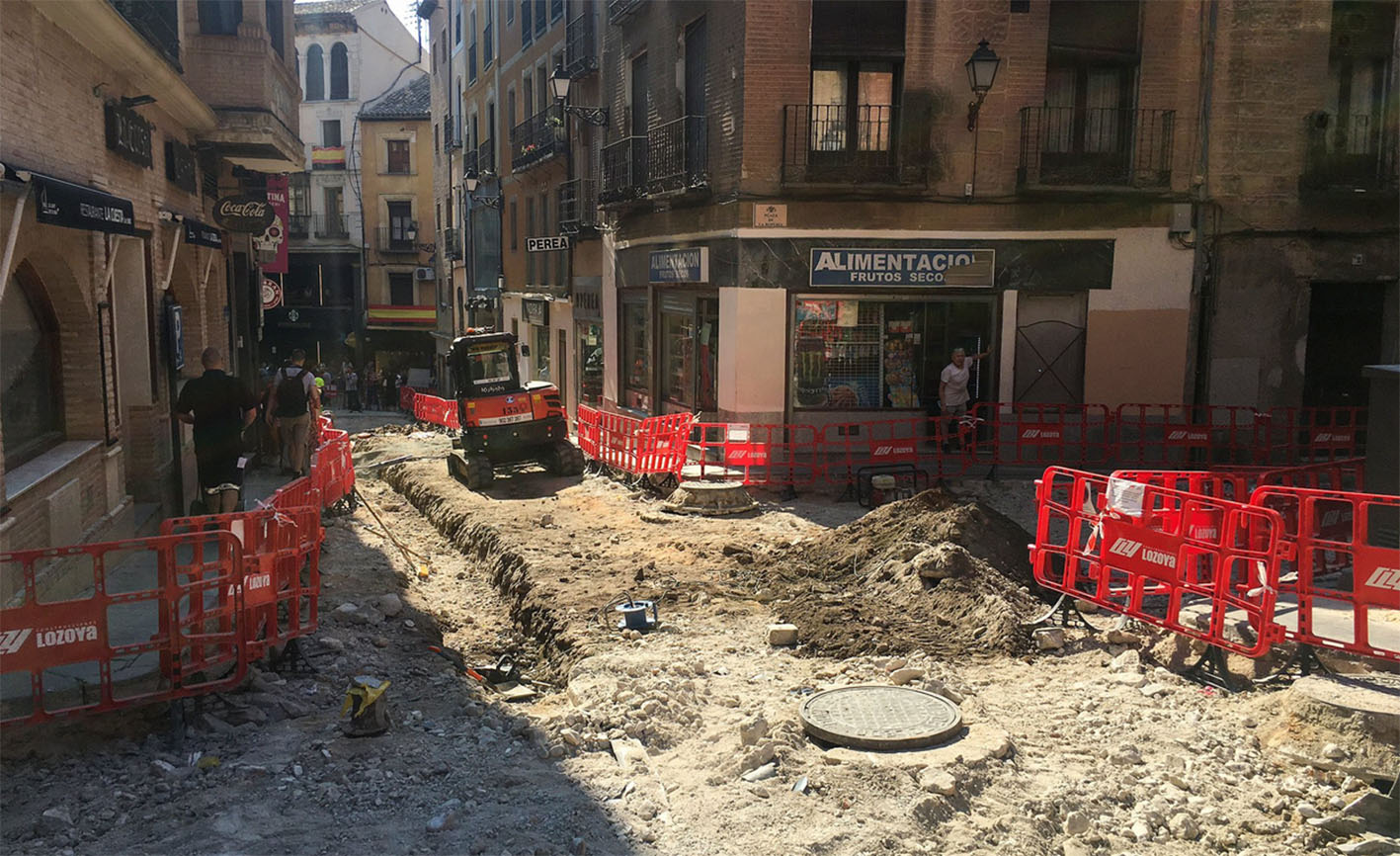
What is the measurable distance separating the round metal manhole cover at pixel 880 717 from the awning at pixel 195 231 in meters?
11.0

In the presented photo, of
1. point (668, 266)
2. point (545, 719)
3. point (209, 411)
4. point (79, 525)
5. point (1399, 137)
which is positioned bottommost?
point (545, 719)

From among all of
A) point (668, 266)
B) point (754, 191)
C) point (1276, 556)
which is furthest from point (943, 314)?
point (1276, 556)

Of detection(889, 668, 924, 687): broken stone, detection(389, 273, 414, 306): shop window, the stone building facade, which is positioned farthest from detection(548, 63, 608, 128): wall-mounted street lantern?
detection(389, 273, 414, 306): shop window

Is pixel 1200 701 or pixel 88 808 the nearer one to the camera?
pixel 88 808

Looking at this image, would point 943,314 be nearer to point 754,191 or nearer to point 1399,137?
point 754,191

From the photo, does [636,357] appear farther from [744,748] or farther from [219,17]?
[744,748]

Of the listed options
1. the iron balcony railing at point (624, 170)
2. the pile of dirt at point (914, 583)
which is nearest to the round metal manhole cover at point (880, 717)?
the pile of dirt at point (914, 583)

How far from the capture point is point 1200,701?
7.43 meters

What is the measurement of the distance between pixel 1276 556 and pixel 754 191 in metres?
11.0

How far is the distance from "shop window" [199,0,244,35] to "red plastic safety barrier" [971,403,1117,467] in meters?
12.0

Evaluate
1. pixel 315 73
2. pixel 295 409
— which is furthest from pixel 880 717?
pixel 315 73

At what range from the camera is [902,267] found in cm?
1719

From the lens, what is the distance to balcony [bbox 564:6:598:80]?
24500 millimetres

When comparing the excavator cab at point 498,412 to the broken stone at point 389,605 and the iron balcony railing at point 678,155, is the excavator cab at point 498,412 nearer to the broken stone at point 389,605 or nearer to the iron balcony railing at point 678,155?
the iron balcony railing at point 678,155
